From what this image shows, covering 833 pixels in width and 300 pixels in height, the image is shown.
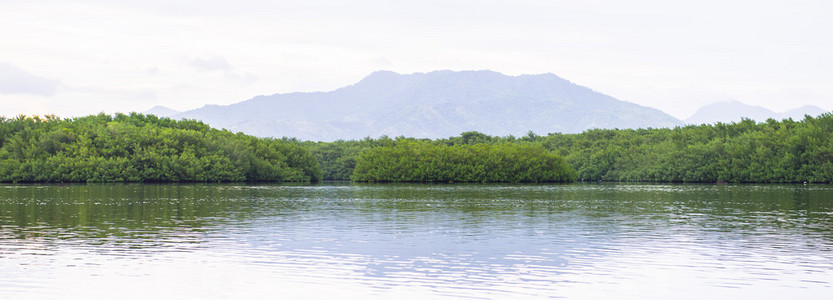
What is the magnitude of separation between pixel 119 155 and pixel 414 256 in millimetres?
95315

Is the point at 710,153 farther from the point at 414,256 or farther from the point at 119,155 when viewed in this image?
the point at 414,256

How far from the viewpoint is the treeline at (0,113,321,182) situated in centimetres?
10412

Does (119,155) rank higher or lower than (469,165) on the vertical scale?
higher

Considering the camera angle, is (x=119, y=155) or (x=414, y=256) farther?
(x=119, y=155)

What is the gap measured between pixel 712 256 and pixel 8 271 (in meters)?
17.0

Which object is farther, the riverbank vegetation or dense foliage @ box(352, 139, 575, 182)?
dense foliage @ box(352, 139, 575, 182)

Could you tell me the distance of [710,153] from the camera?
380 ft

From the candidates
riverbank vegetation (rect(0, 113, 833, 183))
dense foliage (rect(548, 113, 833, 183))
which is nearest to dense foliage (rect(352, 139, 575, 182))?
riverbank vegetation (rect(0, 113, 833, 183))

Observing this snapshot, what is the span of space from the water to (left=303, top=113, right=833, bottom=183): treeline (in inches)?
2854

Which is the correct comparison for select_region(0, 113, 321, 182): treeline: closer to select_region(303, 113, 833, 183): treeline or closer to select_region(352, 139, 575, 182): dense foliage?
select_region(352, 139, 575, 182): dense foliage

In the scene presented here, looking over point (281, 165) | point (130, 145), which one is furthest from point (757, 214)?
point (281, 165)

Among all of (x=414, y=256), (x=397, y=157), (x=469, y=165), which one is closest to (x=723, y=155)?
(x=469, y=165)

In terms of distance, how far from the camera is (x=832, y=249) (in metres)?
23.9

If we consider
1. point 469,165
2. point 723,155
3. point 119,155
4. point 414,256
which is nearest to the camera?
point 414,256
